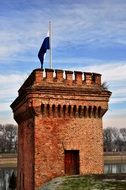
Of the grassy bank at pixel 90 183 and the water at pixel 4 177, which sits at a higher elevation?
the grassy bank at pixel 90 183

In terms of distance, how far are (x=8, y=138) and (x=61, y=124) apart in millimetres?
91069

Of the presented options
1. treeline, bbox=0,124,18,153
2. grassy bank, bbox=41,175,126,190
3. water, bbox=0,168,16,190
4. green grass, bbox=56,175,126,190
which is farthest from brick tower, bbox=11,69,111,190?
treeline, bbox=0,124,18,153

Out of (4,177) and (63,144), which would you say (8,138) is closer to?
(4,177)

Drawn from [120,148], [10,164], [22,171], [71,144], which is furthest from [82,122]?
[120,148]

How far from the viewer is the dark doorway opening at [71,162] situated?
18.1 meters

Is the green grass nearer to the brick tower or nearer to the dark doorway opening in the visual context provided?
the brick tower

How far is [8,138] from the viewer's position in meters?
107

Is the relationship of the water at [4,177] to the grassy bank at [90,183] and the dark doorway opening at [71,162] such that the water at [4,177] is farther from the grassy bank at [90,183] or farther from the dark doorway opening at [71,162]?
the grassy bank at [90,183]

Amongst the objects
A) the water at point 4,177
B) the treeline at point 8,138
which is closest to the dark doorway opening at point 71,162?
the water at point 4,177

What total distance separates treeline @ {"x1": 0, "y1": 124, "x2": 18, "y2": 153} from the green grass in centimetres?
8953

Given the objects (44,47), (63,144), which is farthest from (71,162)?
(44,47)

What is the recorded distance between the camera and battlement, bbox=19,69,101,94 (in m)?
17.8

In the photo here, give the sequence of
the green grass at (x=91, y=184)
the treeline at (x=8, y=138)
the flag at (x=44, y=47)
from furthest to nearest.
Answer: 1. the treeline at (x=8, y=138)
2. the flag at (x=44, y=47)
3. the green grass at (x=91, y=184)

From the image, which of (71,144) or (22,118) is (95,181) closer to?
(71,144)
